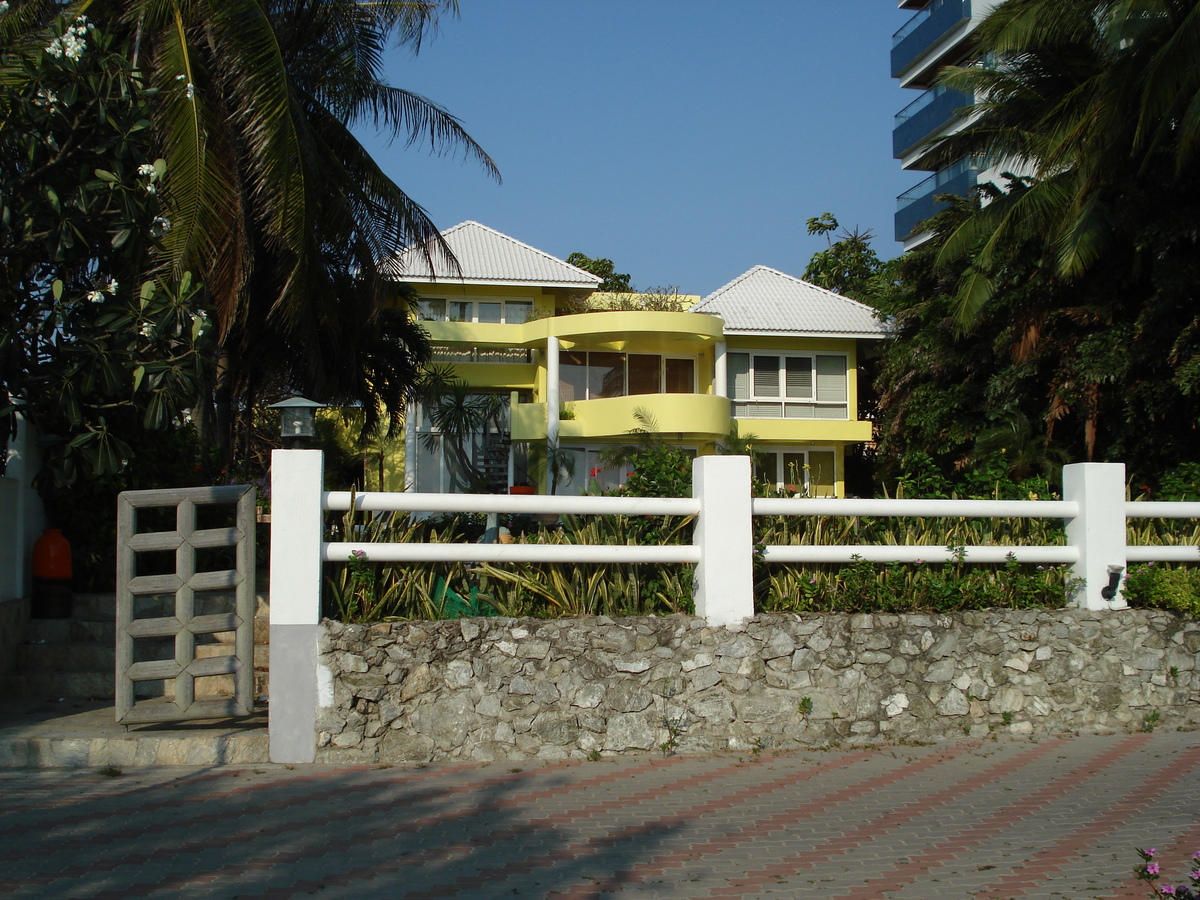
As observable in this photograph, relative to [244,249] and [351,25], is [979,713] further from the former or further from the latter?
[351,25]

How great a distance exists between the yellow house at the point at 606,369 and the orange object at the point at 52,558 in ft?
52.8

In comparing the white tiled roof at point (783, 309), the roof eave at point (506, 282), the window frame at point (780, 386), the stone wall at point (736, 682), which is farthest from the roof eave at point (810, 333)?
the stone wall at point (736, 682)

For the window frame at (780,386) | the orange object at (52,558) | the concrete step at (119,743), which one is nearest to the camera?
the concrete step at (119,743)

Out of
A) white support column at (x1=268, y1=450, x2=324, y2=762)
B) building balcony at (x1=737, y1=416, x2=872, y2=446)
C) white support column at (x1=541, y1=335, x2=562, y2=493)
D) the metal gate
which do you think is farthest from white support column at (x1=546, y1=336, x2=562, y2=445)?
white support column at (x1=268, y1=450, x2=324, y2=762)

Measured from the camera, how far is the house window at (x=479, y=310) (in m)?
27.7

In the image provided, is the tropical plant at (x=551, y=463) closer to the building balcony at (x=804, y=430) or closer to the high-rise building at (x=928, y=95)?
the building balcony at (x=804, y=430)

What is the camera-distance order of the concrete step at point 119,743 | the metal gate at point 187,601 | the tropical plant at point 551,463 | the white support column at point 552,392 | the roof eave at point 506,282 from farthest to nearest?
the roof eave at point 506,282 → the white support column at point 552,392 → the tropical plant at point 551,463 → the metal gate at point 187,601 → the concrete step at point 119,743

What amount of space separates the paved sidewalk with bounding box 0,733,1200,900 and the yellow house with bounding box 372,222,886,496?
18.4 m

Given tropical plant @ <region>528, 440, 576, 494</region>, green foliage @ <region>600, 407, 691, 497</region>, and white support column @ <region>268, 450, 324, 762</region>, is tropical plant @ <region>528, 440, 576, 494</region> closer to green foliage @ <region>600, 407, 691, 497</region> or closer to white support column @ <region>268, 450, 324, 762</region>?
green foliage @ <region>600, 407, 691, 497</region>

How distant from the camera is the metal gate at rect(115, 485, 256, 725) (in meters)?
6.62

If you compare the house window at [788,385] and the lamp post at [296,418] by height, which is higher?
the house window at [788,385]

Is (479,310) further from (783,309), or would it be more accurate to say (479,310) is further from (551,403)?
(783,309)

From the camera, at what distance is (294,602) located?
21.5 ft

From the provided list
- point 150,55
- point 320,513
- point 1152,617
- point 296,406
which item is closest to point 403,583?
point 320,513
